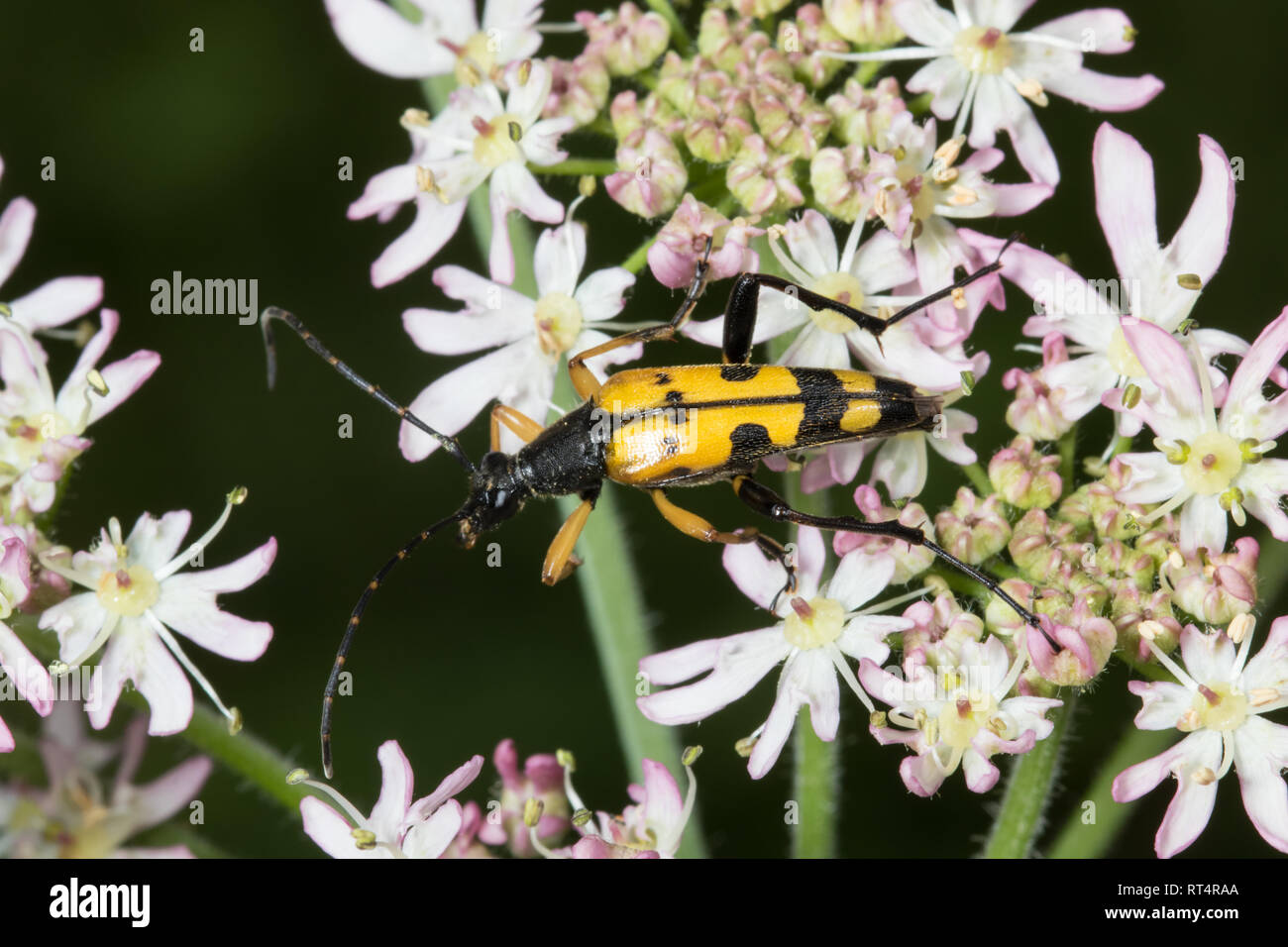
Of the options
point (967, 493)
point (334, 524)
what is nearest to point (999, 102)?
point (967, 493)

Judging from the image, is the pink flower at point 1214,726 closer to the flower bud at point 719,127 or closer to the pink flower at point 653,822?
the pink flower at point 653,822

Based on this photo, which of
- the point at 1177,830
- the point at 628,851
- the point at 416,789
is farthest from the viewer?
the point at 416,789

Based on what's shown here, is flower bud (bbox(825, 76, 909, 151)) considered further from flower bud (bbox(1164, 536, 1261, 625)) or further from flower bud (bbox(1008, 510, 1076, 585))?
flower bud (bbox(1164, 536, 1261, 625))

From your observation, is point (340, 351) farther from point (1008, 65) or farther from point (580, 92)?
point (1008, 65)

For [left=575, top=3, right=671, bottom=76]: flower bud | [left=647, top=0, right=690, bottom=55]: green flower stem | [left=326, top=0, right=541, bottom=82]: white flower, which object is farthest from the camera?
[left=326, top=0, right=541, bottom=82]: white flower

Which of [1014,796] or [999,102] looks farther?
[999,102]

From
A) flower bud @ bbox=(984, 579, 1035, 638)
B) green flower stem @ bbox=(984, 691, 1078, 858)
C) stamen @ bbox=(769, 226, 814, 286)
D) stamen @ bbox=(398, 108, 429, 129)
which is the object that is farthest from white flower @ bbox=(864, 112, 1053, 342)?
stamen @ bbox=(398, 108, 429, 129)
